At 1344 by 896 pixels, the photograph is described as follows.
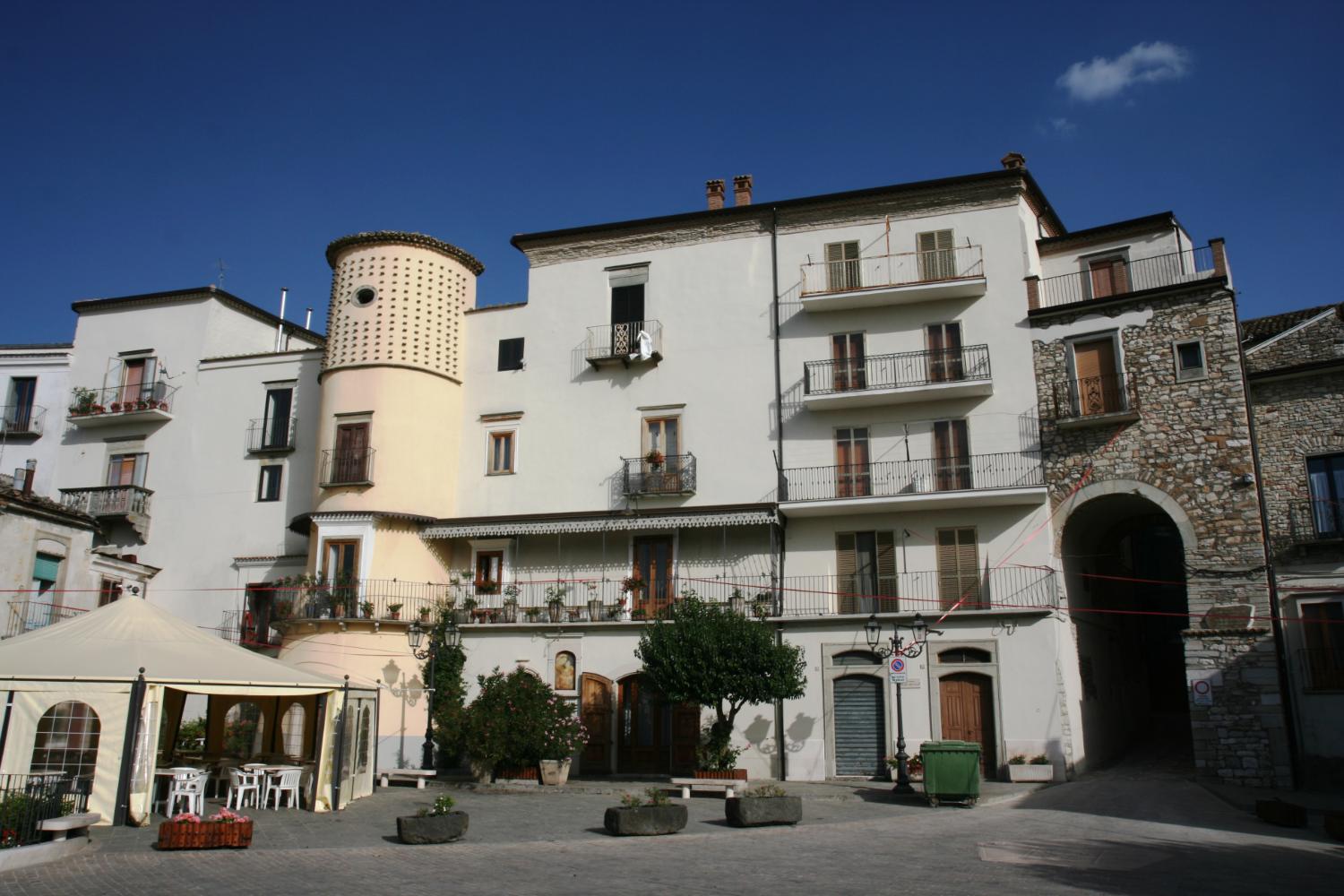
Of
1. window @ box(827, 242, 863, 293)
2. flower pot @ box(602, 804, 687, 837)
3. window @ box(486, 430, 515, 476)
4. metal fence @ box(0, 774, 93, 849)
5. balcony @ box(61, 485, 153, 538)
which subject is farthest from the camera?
balcony @ box(61, 485, 153, 538)

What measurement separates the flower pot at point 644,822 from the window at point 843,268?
15.9m

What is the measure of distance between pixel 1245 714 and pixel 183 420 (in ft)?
97.8

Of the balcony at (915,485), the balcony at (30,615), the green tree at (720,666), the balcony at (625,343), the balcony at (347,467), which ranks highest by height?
the balcony at (625,343)

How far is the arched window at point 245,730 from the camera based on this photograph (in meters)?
25.9

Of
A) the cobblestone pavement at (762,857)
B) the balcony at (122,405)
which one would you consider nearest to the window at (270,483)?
the balcony at (122,405)

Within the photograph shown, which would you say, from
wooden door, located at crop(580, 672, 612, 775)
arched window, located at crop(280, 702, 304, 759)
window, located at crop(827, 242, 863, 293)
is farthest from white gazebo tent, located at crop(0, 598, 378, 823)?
window, located at crop(827, 242, 863, 293)

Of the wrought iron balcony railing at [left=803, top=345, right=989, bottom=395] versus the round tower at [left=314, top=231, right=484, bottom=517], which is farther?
the round tower at [left=314, top=231, right=484, bottom=517]

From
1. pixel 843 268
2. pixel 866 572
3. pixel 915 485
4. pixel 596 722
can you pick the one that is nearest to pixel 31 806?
pixel 596 722

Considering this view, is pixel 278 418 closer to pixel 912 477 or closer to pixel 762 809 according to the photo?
pixel 912 477

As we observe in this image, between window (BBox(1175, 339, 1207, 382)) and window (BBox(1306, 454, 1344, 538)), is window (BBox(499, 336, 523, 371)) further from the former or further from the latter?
window (BBox(1306, 454, 1344, 538))

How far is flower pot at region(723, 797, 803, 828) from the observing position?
1656 centimetres

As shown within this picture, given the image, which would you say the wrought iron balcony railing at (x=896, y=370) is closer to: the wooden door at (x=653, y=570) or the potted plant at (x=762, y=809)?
the wooden door at (x=653, y=570)

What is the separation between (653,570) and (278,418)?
12676 millimetres

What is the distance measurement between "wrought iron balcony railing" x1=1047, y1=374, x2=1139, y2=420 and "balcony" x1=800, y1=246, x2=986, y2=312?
3.38m
